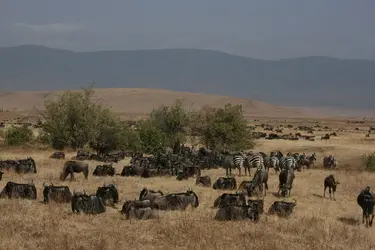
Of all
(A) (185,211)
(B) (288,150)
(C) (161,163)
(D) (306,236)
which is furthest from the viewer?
(B) (288,150)

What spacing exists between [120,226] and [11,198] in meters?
6.81

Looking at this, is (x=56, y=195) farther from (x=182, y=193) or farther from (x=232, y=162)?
(x=232, y=162)

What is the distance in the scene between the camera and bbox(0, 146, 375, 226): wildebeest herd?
69.4 ft

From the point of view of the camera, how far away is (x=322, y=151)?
56.7 meters

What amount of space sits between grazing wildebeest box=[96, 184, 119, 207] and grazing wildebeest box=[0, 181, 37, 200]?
2.88 m

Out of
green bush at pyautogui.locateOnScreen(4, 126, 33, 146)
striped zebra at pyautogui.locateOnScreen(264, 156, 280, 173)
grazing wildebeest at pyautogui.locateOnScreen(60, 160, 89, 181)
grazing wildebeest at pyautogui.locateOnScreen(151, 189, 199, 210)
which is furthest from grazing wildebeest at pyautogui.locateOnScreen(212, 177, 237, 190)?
green bush at pyautogui.locateOnScreen(4, 126, 33, 146)

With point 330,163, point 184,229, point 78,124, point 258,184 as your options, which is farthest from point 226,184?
point 78,124

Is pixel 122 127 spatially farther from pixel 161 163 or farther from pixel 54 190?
pixel 54 190

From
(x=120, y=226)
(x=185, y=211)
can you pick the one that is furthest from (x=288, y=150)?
(x=120, y=226)

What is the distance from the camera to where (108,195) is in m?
23.5

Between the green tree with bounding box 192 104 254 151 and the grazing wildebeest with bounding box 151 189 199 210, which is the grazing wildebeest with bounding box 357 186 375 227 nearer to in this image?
the grazing wildebeest with bounding box 151 189 199 210

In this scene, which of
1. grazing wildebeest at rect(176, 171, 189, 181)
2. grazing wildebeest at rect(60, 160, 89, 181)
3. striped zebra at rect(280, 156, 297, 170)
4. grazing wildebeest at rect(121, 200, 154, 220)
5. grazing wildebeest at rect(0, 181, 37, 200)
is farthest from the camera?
striped zebra at rect(280, 156, 297, 170)

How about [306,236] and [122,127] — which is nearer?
[306,236]

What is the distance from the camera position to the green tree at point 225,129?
172ft
